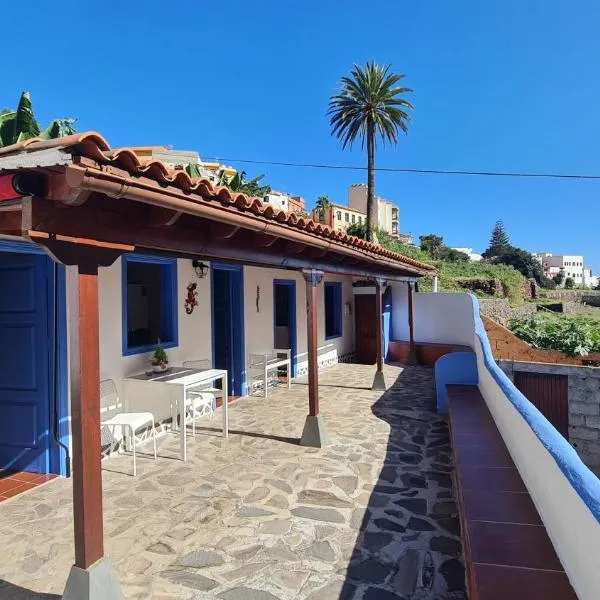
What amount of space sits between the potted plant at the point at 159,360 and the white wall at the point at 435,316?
9.30 metres

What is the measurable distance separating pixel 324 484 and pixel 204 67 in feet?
70.3

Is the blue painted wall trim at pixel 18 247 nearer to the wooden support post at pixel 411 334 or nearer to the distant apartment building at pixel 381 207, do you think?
the wooden support post at pixel 411 334

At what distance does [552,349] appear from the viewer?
13438 millimetres

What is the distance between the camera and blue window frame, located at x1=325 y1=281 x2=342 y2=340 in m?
13.6

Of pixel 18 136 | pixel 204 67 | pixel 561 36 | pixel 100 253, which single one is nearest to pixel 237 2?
pixel 204 67

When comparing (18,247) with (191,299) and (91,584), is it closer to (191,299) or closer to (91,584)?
(191,299)

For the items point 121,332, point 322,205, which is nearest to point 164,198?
point 121,332

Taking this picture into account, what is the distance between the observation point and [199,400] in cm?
702

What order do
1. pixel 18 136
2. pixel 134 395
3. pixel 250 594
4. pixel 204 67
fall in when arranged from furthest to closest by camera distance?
pixel 204 67 → pixel 18 136 → pixel 134 395 → pixel 250 594

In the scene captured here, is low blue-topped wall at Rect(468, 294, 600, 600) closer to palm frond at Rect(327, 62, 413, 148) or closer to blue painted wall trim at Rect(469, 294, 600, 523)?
blue painted wall trim at Rect(469, 294, 600, 523)

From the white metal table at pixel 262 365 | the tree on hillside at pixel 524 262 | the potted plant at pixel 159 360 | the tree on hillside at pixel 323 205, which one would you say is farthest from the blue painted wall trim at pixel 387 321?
the tree on hillside at pixel 524 262

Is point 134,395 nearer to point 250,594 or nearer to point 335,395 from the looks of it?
point 250,594

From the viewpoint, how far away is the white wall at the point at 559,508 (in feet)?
7.11

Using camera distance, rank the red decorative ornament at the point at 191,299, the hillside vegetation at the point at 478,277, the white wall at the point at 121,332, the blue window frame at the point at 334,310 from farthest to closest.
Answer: the hillside vegetation at the point at 478,277 → the blue window frame at the point at 334,310 → the red decorative ornament at the point at 191,299 → the white wall at the point at 121,332
